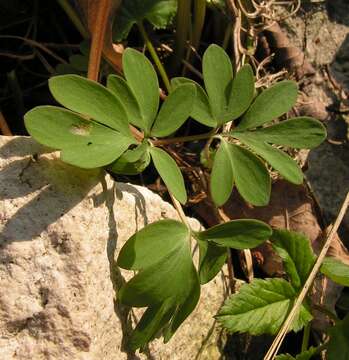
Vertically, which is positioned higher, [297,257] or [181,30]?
[181,30]

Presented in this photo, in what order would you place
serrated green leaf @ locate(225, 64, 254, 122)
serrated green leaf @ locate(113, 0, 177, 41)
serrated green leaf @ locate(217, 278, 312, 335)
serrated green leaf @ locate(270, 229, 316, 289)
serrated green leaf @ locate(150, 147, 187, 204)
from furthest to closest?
serrated green leaf @ locate(113, 0, 177, 41) → serrated green leaf @ locate(270, 229, 316, 289) → serrated green leaf @ locate(217, 278, 312, 335) → serrated green leaf @ locate(225, 64, 254, 122) → serrated green leaf @ locate(150, 147, 187, 204)

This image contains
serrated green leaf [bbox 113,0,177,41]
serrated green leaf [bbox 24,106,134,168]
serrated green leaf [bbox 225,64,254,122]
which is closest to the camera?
serrated green leaf [bbox 24,106,134,168]

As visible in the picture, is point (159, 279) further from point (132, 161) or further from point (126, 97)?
point (126, 97)

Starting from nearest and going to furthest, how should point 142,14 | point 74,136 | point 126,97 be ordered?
point 74,136, point 126,97, point 142,14

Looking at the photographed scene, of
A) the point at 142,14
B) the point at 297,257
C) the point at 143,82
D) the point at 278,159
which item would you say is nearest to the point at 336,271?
the point at 297,257

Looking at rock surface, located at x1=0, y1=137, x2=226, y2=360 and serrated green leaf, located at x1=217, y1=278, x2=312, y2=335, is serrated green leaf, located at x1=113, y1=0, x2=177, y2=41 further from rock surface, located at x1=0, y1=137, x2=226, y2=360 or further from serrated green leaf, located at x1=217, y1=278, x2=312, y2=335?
serrated green leaf, located at x1=217, y1=278, x2=312, y2=335

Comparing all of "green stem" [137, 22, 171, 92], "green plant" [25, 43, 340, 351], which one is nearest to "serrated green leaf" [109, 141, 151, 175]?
"green plant" [25, 43, 340, 351]
